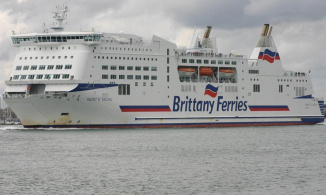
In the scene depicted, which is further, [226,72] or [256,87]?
[256,87]

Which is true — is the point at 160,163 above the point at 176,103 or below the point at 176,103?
below

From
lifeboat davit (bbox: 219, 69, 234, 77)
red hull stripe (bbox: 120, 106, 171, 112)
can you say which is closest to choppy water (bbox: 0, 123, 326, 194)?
red hull stripe (bbox: 120, 106, 171, 112)

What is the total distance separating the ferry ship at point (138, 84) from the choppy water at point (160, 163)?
268 centimetres

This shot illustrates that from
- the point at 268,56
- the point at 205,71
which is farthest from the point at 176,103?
the point at 268,56

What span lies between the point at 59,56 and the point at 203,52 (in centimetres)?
1354

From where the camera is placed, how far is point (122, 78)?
167ft

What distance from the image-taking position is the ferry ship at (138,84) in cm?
4878

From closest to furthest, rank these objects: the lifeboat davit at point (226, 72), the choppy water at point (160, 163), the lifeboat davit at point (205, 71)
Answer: the choppy water at point (160, 163)
the lifeboat davit at point (205, 71)
the lifeboat davit at point (226, 72)

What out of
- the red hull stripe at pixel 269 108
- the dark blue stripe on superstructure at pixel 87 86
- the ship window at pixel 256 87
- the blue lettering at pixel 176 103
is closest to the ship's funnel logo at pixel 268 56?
the ship window at pixel 256 87

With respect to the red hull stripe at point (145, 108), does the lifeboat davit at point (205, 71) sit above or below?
above

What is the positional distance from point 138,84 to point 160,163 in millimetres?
21468

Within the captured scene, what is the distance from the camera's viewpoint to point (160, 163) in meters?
30.6

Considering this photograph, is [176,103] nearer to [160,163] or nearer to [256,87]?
[256,87]

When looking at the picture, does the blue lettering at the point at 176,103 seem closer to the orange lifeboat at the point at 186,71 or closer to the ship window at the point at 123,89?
the orange lifeboat at the point at 186,71
